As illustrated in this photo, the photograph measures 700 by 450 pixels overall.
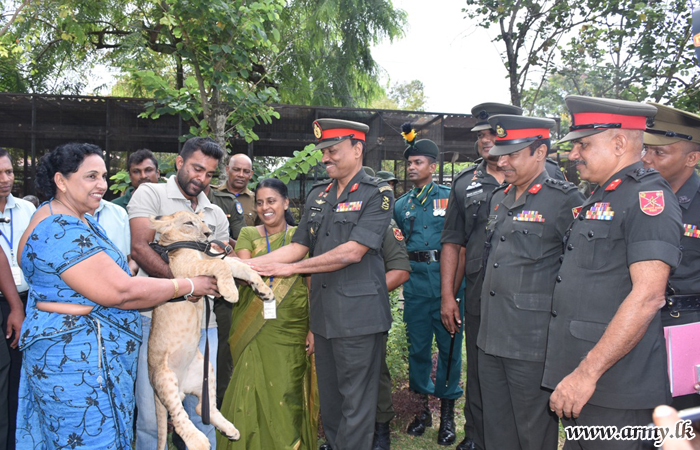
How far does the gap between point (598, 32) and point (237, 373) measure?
6.87 metres

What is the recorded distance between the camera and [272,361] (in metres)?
3.69

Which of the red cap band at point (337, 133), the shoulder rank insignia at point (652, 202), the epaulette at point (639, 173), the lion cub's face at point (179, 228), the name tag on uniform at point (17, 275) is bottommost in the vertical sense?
the name tag on uniform at point (17, 275)

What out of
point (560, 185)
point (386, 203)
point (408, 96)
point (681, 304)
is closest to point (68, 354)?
point (386, 203)

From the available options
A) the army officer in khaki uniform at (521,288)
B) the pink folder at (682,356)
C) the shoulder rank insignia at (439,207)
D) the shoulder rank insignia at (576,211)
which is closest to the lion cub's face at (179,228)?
the army officer in khaki uniform at (521,288)

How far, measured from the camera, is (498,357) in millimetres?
2998

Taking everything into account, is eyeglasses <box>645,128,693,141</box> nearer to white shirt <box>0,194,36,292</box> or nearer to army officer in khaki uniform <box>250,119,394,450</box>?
army officer in khaki uniform <box>250,119,394,450</box>

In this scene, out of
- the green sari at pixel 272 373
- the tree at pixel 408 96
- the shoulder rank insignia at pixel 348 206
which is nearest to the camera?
the shoulder rank insignia at pixel 348 206

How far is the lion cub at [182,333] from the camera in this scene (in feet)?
9.12

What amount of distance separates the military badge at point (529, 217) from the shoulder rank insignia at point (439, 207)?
1.73m

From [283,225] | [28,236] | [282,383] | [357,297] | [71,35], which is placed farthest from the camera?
[71,35]

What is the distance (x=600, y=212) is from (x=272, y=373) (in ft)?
7.98

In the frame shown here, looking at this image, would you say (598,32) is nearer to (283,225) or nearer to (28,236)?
(283,225)

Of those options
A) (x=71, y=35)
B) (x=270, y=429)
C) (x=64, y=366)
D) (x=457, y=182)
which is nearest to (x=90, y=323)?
(x=64, y=366)

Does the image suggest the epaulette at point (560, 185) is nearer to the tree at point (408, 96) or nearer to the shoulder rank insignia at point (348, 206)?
the shoulder rank insignia at point (348, 206)
